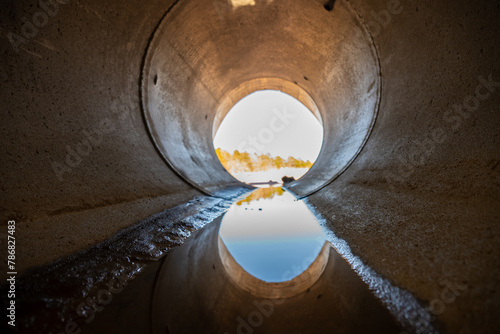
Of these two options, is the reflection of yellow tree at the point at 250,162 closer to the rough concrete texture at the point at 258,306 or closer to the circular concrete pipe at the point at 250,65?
the circular concrete pipe at the point at 250,65

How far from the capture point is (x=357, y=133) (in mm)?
4492

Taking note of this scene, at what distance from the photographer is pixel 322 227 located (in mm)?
2945

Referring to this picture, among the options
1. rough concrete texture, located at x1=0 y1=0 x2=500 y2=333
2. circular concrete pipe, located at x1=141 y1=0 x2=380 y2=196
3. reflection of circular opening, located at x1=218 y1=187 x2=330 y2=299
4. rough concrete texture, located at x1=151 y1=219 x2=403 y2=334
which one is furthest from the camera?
circular concrete pipe, located at x1=141 y1=0 x2=380 y2=196

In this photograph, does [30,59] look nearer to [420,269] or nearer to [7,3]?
[7,3]

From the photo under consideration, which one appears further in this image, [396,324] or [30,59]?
[30,59]

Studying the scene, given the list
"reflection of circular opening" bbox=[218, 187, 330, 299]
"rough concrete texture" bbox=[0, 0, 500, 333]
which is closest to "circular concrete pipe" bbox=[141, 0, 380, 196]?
"rough concrete texture" bbox=[0, 0, 500, 333]

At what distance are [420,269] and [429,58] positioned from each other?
89.8 inches

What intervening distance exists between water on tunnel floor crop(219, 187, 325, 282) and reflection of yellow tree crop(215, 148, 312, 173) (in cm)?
2890

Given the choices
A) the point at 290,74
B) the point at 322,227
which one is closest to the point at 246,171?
the point at 290,74

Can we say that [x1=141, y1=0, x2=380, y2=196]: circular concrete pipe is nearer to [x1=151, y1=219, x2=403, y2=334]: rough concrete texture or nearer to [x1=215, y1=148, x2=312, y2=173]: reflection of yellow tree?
[x1=151, y1=219, x2=403, y2=334]: rough concrete texture

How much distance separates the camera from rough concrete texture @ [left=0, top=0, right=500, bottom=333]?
59.6 inches

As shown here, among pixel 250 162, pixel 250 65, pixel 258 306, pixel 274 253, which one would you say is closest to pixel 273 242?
pixel 274 253

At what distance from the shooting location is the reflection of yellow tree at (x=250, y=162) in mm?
36919

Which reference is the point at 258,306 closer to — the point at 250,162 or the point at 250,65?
the point at 250,65
